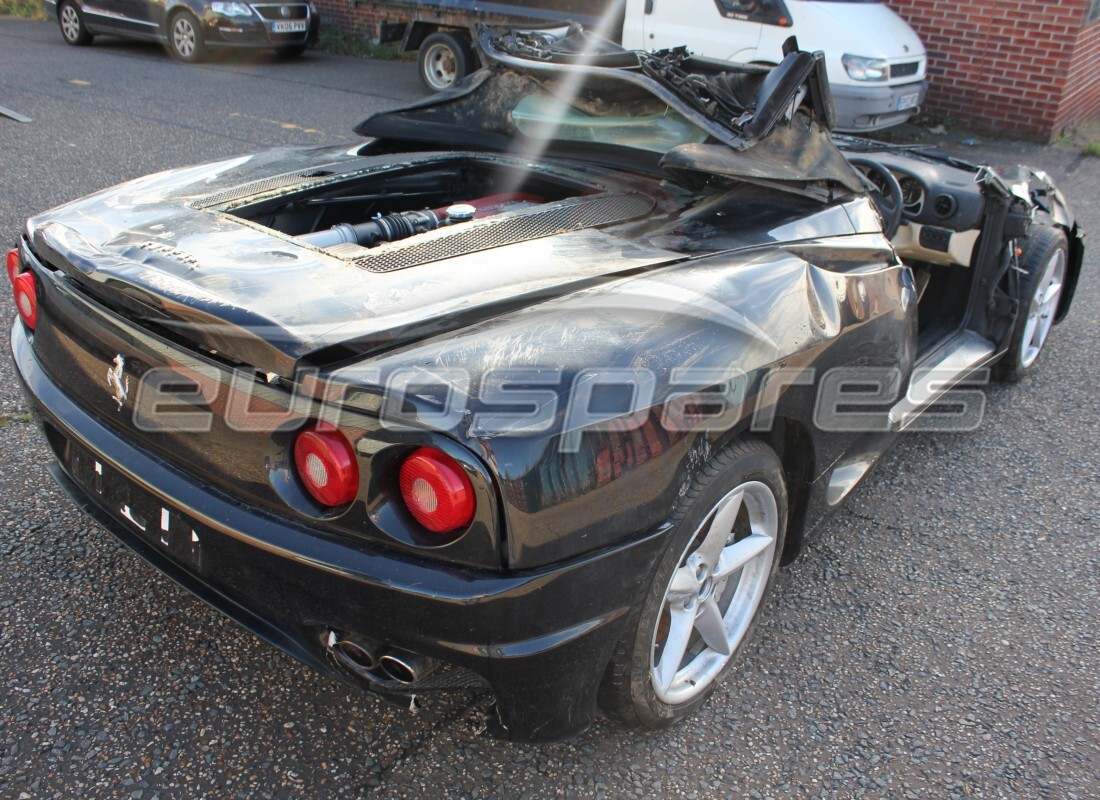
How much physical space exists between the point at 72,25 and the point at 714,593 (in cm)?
1298

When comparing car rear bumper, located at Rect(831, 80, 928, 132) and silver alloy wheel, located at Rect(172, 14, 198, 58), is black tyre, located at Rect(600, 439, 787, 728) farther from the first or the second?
silver alloy wheel, located at Rect(172, 14, 198, 58)

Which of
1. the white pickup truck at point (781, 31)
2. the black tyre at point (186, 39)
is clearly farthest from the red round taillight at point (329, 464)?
the black tyre at point (186, 39)

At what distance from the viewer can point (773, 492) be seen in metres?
2.20

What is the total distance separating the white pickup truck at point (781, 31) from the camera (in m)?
8.14

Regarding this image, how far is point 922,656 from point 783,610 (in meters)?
0.38

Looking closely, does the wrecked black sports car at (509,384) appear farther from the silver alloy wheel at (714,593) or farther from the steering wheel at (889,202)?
the steering wheel at (889,202)

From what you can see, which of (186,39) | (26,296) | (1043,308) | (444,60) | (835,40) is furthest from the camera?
(186,39)

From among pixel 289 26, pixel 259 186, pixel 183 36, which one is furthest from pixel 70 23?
pixel 259 186

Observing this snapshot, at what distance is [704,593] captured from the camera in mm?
2117

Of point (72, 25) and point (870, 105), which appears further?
point (72, 25)

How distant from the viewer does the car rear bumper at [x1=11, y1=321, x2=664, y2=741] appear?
161cm

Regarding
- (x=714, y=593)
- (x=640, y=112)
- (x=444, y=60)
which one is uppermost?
(x=640, y=112)

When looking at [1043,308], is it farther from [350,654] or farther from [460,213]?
[350,654]

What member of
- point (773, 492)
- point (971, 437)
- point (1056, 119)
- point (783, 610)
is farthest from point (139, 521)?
point (1056, 119)
